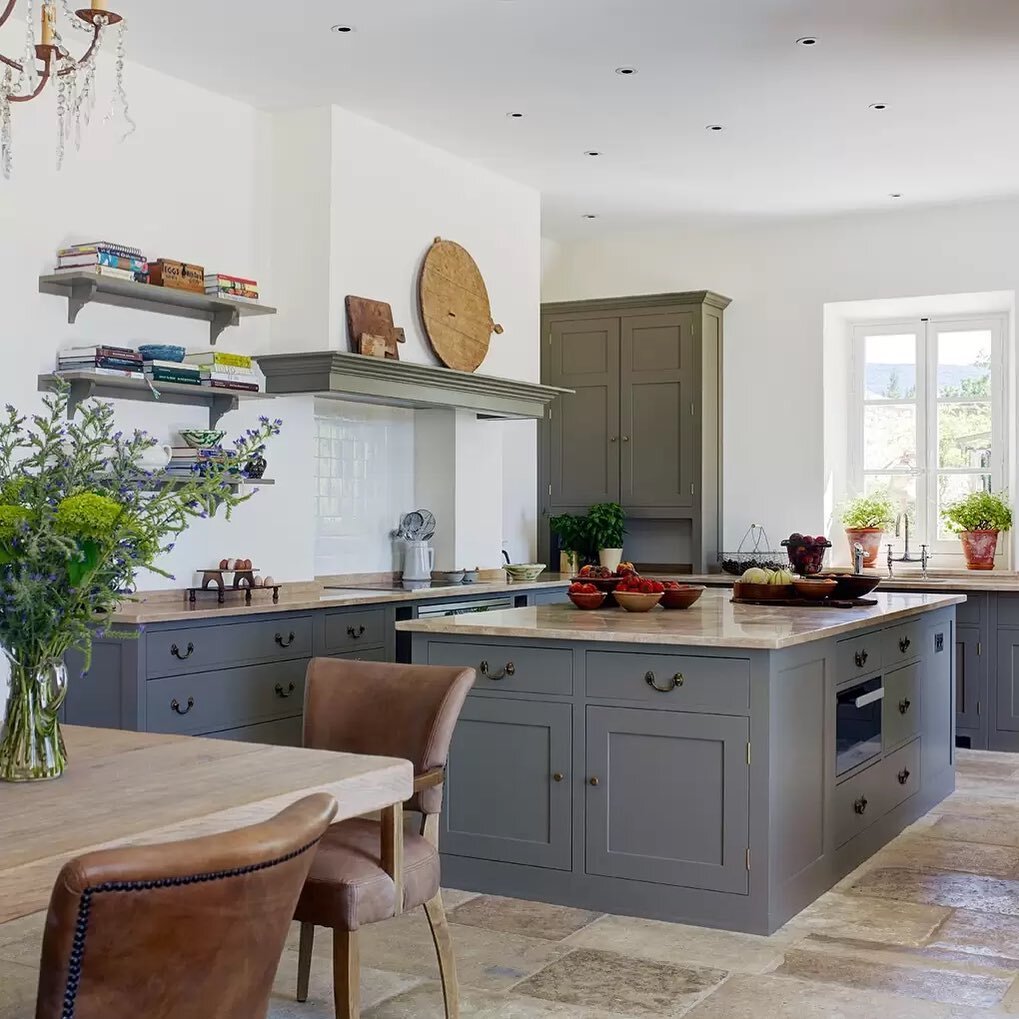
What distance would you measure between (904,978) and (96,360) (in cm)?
324

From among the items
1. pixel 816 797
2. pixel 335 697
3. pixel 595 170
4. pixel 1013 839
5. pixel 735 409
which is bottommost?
pixel 1013 839

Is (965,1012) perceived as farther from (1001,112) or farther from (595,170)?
(595,170)

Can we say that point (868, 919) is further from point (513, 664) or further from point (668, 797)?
point (513, 664)

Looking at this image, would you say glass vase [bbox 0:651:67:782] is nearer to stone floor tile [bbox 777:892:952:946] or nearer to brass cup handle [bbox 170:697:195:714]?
stone floor tile [bbox 777:892:952:946]

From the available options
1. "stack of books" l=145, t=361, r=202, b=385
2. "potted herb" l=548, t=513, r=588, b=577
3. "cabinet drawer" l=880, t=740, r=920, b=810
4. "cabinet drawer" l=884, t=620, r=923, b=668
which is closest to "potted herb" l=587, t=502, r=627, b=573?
"potted herb" l=548, t=513, r=588, b=577

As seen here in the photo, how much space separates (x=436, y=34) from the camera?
4.96m

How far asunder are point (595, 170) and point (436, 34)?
2.01 m

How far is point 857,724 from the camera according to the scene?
4480mm

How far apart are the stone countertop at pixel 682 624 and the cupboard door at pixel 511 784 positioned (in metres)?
0.23

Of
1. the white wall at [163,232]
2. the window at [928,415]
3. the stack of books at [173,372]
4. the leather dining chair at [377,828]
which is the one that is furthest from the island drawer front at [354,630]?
the window at [928,415]

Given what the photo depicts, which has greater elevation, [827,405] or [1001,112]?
[1001,112]

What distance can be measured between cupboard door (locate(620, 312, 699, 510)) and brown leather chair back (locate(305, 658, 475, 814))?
4987mm

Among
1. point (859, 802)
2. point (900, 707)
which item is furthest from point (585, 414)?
point (859, 802)

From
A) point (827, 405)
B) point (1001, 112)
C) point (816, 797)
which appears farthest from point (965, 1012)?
point (827, 405)
